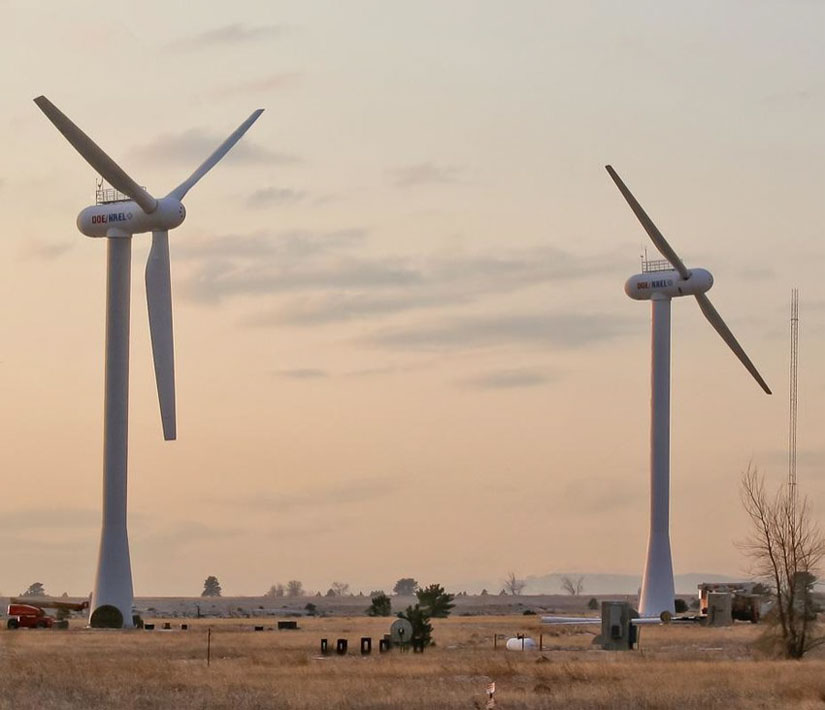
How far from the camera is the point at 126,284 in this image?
114m

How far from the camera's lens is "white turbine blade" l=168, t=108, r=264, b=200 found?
107 meters

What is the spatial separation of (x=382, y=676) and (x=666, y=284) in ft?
291

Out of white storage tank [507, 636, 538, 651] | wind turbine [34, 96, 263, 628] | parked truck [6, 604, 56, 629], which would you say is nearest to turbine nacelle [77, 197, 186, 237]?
wind turbine [34, 96, 263, 628]

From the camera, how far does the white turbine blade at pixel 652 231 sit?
12269cm

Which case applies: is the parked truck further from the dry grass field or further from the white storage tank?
the white storage tank

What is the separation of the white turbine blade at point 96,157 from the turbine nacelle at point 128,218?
2.60 feet

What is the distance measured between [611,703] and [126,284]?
230 feet

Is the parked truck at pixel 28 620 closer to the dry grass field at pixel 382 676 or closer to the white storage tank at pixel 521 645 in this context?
the dry grass field at pixel 382 676

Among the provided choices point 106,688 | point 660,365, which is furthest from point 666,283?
point 106,688

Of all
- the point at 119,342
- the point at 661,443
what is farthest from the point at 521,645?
the point at 661,443

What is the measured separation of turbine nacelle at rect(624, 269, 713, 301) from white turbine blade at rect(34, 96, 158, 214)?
5307 cm

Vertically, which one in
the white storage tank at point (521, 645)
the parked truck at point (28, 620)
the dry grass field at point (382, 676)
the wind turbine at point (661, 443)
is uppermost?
the wind turbine at point (661, 443)

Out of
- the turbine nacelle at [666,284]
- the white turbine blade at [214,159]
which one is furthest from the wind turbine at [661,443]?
the white turbine blade at [214,159]

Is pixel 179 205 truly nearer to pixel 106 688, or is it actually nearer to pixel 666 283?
pixel 666 283
